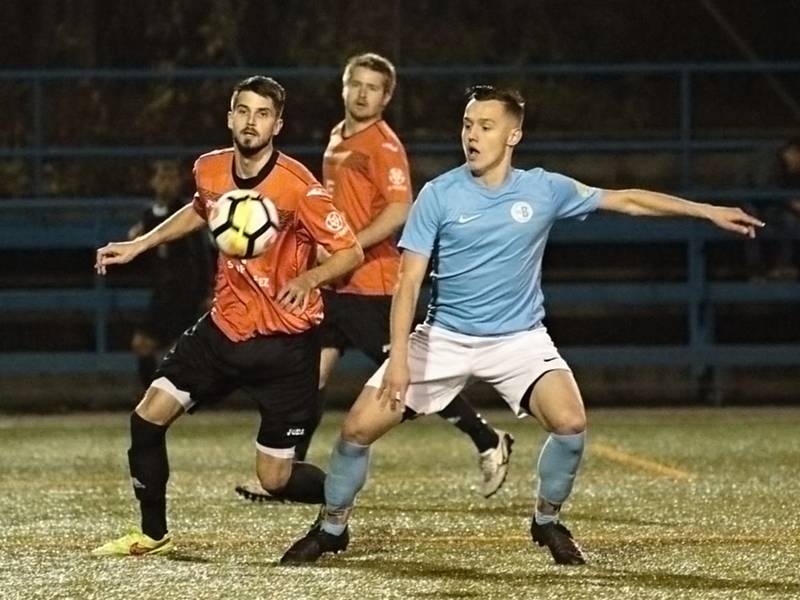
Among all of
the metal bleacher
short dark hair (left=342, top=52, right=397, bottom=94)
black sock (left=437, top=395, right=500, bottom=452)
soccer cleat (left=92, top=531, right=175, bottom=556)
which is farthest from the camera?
the metal bleacher

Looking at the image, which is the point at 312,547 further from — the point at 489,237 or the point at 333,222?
Answer: the point at 489,237

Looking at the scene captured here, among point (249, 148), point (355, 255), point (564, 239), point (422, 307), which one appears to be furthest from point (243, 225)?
point (564, 239)

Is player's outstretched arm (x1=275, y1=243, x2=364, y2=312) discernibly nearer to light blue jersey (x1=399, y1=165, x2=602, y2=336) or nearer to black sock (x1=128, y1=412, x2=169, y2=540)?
light blue jersey (x1=399, y1=165, x2=602, y2=336)

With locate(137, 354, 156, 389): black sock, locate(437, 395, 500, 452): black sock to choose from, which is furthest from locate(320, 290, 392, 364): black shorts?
locate(137, 354, 156, 389): black sock

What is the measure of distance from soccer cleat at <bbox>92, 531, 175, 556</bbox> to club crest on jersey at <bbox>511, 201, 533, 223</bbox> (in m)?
1.69

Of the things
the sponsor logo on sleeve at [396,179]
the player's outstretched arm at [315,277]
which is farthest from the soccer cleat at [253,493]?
the player's outstretched arm at [315,277]

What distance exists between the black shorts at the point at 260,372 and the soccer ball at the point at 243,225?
0.37 metres

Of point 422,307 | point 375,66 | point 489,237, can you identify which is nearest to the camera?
point 489,237

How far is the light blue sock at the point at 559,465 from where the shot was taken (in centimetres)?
683

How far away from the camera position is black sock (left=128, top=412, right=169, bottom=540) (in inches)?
276

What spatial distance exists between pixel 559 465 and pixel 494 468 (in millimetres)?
1957

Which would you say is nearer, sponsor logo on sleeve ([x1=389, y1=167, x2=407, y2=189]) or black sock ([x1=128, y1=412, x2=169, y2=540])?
black sock ([x1=128, y1=412, x2=169, y2=540])

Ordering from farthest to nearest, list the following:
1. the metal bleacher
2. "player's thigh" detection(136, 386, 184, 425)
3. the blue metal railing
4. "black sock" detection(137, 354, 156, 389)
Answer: the blue metal railing
the metal bleacher
"black sock" detection(137, 354, 156, 389)
"player's thigh" detection(136, 386, 184, 425)

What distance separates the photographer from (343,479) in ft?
22.5
